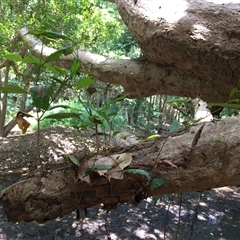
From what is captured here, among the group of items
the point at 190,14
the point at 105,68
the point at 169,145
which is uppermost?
the point at 190,14

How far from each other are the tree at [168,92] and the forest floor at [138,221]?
987 mm

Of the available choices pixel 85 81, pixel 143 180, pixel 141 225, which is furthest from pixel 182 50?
pixel 141 225

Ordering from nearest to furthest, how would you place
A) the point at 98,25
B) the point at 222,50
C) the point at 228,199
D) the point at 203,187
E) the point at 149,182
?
the point at 149,182
the point at 203,187
the point at 222,50
the point at 228,199
the point at 98,25

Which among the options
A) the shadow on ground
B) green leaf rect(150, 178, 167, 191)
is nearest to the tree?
green leaf rect(150, 178, 167, 191)

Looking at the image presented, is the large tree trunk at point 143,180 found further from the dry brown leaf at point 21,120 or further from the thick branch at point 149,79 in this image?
the thick branch at point 149,79

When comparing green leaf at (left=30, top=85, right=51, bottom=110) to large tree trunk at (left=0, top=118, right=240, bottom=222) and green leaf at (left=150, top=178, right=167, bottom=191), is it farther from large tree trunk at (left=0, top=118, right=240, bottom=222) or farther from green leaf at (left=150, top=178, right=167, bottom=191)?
green leaf at (left=150, top=178, right=167, bottom=191)

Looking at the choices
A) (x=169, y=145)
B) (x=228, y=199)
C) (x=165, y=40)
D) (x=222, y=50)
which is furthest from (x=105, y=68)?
(x=228, y=199)

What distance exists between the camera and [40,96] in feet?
3.76

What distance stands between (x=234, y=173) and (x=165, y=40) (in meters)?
1.17

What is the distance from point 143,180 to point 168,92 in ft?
4.53

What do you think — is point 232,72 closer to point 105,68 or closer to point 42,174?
point 105,68

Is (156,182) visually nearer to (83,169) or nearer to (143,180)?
(143,180)

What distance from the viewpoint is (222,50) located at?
1.94 m

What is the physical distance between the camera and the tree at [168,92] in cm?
128
